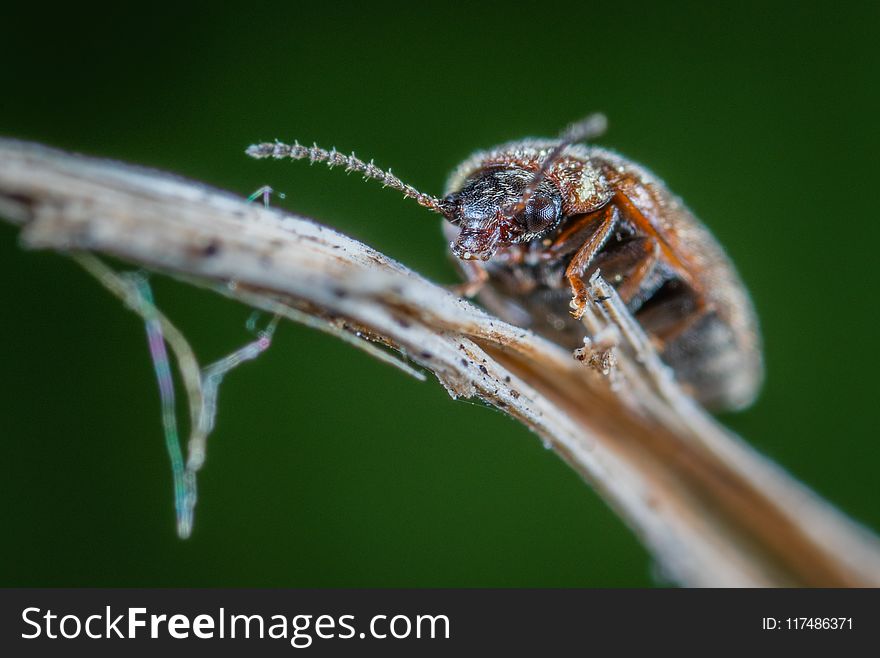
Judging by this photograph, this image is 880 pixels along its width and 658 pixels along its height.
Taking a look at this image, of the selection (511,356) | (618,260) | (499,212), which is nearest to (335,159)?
(499,212)

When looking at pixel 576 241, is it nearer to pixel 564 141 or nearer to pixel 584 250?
pixel 584 250

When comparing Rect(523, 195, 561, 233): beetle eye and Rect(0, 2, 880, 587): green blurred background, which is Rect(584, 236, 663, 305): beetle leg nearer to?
Rect(523, 195, 561, 233): beetle eye

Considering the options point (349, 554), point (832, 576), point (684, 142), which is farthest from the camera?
point (684, 142)

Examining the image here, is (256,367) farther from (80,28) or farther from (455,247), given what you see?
(80,28)

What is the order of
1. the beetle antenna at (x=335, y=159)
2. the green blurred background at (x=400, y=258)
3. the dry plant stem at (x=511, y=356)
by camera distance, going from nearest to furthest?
the dry plant stem at (x=511, y=356), the beetle antenna at (x=335, y=159), the green blurred background at (x=400, y=258)

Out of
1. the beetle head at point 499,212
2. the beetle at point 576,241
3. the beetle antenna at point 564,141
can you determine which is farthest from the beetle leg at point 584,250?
the beetle antenna at point 564,141

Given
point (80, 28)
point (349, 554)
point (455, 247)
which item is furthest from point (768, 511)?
point (80, 28)

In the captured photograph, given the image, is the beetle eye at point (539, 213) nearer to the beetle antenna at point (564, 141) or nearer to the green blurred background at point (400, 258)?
the beetle antenna at point (564, 141)

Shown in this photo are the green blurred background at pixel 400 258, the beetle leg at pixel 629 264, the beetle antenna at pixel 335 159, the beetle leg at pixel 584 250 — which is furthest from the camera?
the green blurred background at pixel 400 258
